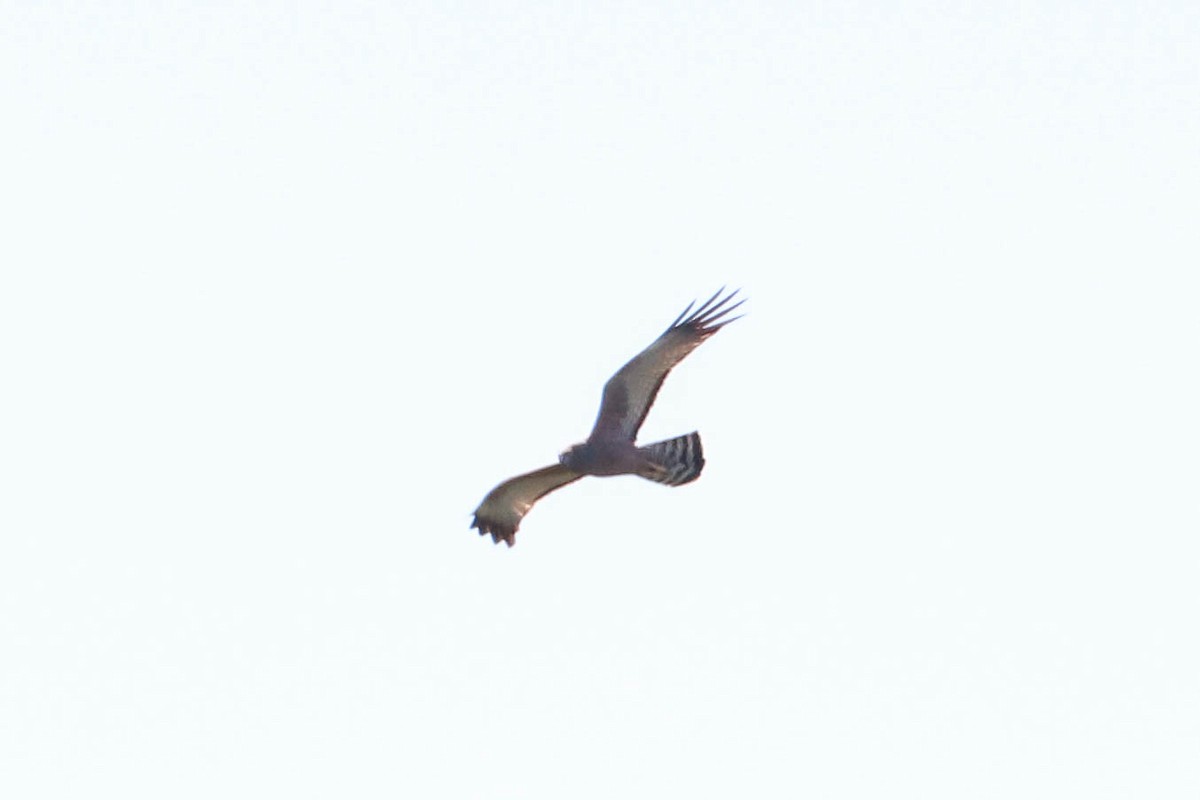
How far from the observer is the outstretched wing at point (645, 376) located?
69.0 feet

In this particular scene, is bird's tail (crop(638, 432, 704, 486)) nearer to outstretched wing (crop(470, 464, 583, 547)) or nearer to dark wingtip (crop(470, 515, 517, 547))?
outstretched wing (crop(470, 464, 583, 547))

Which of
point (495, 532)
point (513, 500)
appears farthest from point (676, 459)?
point (495, 532)

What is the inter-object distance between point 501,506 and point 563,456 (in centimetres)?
255

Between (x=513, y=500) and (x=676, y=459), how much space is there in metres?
3.94

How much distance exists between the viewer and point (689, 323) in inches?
829

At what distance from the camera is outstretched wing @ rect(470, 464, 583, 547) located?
23.4 m

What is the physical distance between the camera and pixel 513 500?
24.0 metres

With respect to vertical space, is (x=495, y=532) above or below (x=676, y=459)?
above

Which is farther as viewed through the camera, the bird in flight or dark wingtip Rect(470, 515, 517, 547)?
dark wingtip Rect(470, 515, 517, 547)

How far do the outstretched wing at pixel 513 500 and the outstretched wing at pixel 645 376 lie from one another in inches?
79.5

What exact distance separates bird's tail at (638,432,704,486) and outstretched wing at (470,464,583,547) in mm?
2381

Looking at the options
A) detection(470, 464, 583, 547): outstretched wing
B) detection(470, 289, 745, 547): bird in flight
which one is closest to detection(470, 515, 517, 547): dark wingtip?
detection(470, 464, 583, 547): outstretched wing

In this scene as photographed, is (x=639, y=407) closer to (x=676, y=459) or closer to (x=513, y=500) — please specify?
(x=676, y=459)

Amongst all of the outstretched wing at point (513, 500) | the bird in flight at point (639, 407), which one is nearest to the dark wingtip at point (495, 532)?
the outstretched wing at point (513, 500)
